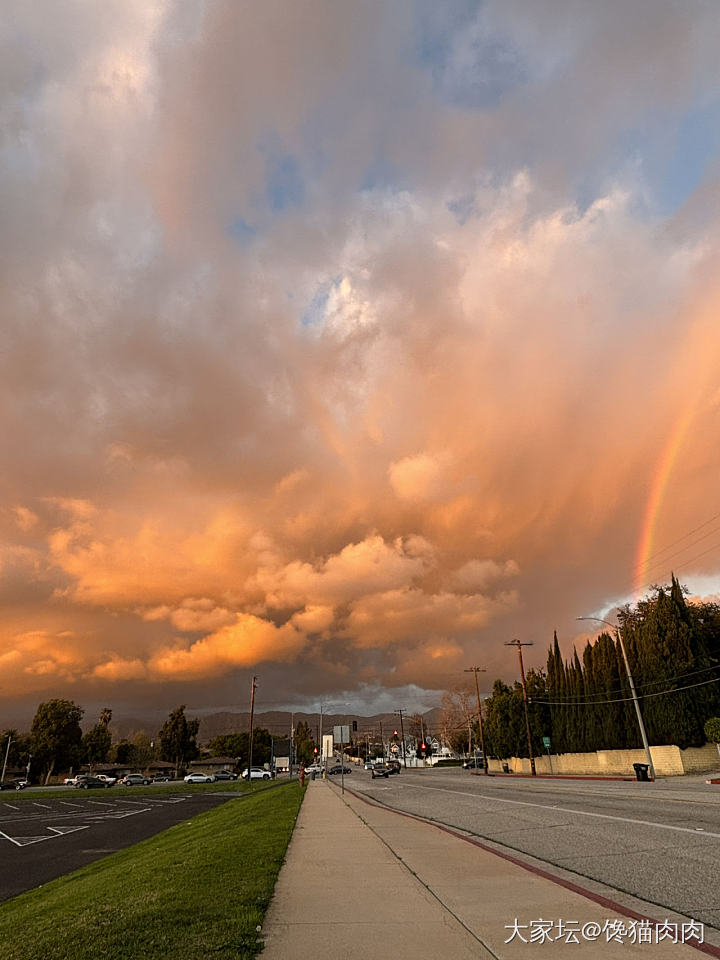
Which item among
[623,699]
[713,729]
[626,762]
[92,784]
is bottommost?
[92,784]

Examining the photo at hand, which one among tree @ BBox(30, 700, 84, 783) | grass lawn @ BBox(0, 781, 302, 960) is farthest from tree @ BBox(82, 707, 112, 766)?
grass lawn @ BBox(0, 781, 302, 960)

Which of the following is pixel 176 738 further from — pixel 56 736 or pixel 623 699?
pixel 623 699

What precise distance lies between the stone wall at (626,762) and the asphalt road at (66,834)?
31731 mm

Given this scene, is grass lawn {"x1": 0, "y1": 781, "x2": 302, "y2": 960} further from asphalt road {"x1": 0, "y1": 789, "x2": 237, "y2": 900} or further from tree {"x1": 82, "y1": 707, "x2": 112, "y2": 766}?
tree {"x1": 82, "y1": 707, "x2": 112, "y2": 766}

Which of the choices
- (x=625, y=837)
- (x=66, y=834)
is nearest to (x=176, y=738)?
(x=66, y=834)

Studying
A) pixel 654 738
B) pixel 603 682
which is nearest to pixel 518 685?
pixel 603 682

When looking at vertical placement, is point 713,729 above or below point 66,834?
above

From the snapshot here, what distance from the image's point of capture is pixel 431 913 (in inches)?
266

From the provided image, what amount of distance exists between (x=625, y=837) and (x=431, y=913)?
7898mm

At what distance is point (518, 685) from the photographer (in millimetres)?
77688

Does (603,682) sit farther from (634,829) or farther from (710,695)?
(634,829)

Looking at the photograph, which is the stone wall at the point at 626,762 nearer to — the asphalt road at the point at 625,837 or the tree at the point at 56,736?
the asphalt road at the point at 625,837

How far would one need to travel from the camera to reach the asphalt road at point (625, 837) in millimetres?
8234

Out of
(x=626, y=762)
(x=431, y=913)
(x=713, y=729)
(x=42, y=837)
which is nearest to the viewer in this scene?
(x=431, y=913)
